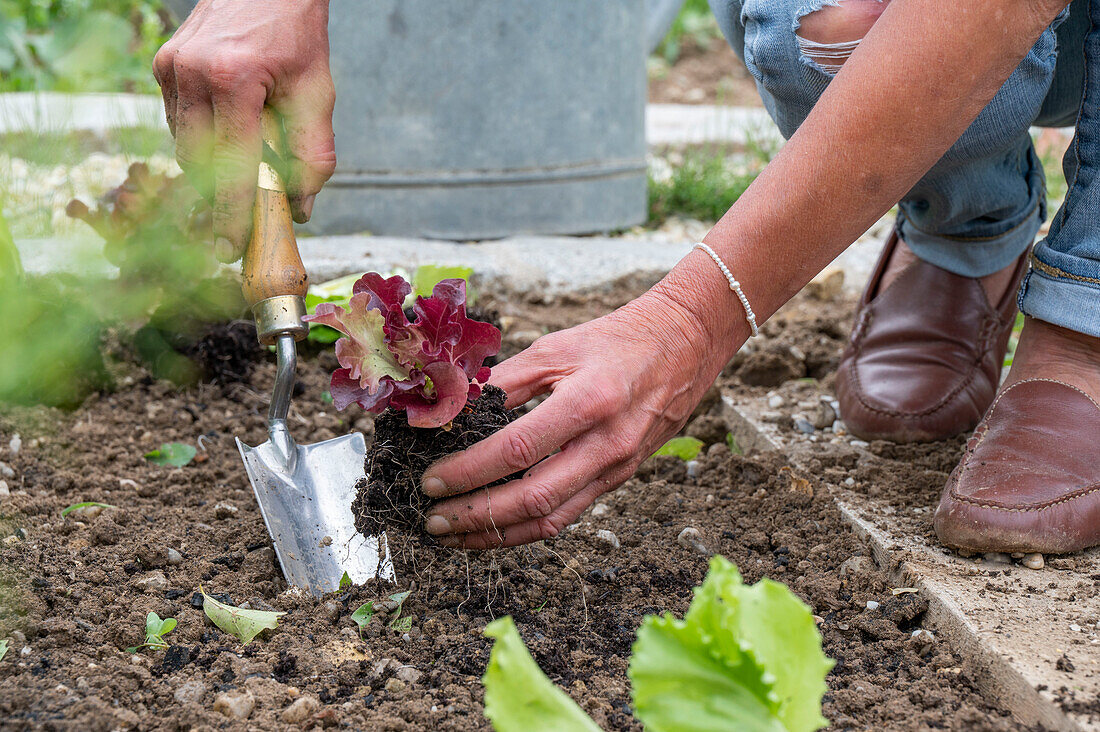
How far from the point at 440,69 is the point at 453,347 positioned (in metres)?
2.27

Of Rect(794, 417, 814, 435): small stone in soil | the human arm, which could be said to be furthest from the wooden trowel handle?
Rect(794, 417, 814, 435): small stone in soil

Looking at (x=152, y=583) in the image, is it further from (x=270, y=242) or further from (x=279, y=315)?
(x=270, y=242)

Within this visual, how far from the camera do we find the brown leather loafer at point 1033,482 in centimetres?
138

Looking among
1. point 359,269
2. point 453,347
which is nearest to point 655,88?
point 359,269

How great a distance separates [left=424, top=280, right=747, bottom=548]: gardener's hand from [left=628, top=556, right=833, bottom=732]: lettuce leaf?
0.36 meters

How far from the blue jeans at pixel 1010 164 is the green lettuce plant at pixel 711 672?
0.94m

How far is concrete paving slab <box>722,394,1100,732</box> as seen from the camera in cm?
108

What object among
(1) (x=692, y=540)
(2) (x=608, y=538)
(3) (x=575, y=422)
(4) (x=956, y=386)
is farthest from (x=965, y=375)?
(3) (x=575, y=422)

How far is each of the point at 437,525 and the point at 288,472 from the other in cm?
→ 45

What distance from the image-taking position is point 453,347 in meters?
1.21

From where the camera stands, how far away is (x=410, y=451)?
1.26 meters

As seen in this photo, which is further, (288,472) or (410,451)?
(288,472)

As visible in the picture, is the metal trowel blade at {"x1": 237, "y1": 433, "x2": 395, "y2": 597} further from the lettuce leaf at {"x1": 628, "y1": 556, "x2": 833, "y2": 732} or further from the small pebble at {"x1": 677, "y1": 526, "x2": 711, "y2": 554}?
the lettuce leaf at {"x1": 628, "y1": 556, "x2": 833, "y2": 732}

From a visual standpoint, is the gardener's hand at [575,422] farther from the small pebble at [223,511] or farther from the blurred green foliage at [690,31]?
the blurred green foliage at [690,31]
